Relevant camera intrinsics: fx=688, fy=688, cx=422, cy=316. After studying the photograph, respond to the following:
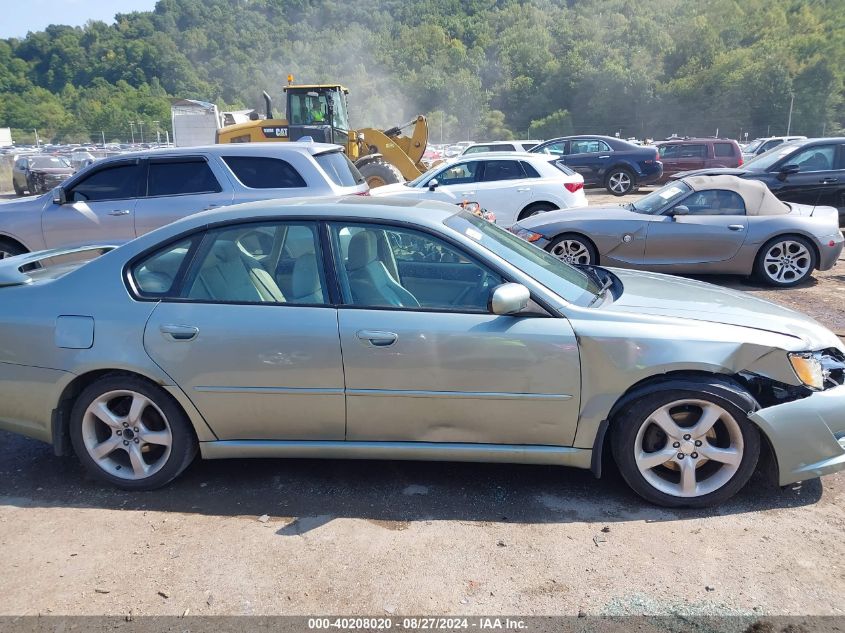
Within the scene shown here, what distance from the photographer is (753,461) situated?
335cm

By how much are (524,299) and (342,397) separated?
40.5 inches

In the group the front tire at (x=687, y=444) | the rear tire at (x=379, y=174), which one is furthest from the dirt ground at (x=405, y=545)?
the rear tire at (x=379, y=174)

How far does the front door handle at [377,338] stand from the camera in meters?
3.38

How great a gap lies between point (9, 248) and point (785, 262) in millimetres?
9159

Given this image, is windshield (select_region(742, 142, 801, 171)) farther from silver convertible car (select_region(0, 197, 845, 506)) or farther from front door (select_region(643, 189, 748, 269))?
silver convertible car (select_region(0, 197, 845, 506))

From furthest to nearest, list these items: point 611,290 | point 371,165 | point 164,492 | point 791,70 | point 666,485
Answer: point 791,70 → point 371,165 → point 611,290 → point 164,492 → point 666,485

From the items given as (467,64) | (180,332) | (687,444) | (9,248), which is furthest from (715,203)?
(467,64)

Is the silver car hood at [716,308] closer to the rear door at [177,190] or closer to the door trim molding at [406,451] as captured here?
the door trim molding at [406,451]

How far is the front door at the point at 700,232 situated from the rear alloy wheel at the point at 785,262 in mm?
372

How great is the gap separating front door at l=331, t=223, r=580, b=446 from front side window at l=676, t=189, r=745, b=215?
5.72 metres

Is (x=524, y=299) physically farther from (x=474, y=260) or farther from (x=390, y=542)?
(x=390, y=542)

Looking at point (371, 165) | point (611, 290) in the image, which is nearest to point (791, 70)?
point (371, 165)

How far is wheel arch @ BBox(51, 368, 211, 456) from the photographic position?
3561mm

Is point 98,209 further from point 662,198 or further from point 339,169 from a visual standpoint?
point 662,198
